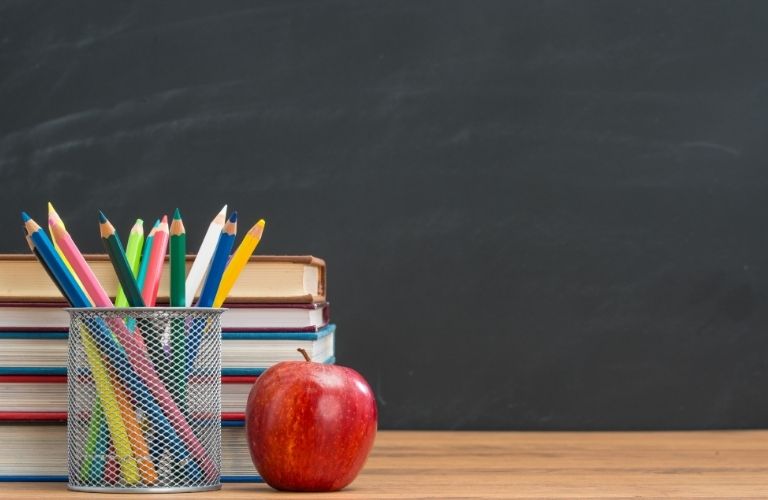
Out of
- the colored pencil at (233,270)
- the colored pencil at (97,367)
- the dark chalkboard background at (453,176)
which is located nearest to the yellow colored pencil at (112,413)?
the colored pencil at (97,367)

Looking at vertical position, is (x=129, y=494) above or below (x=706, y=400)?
above

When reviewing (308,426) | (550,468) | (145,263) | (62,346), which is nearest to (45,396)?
(62,346)

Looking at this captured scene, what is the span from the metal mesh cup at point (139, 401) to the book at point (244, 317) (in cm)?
6

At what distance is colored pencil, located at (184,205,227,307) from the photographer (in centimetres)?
96

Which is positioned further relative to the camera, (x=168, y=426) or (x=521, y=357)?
(x=521, y=357)

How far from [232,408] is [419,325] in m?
0.66

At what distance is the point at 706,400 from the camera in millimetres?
1636

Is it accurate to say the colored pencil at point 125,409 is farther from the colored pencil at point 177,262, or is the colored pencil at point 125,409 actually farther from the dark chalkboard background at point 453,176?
the dark chalkboard background at point 453,176

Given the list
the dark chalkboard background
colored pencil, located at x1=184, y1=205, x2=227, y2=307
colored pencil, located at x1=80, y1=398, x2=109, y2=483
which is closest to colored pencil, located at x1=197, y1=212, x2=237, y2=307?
colored pencil, located at x1=184, y1=205, x2=227, y2=307

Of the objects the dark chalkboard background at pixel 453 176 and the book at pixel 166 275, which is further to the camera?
the dark chalkboard background at pixel 453 176

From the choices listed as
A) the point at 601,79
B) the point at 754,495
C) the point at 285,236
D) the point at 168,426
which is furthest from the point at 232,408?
the point at 601,79

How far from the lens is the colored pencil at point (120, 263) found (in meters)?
0.89

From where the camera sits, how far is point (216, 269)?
0.94m

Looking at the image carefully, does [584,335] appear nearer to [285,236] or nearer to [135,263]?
[285,236]
